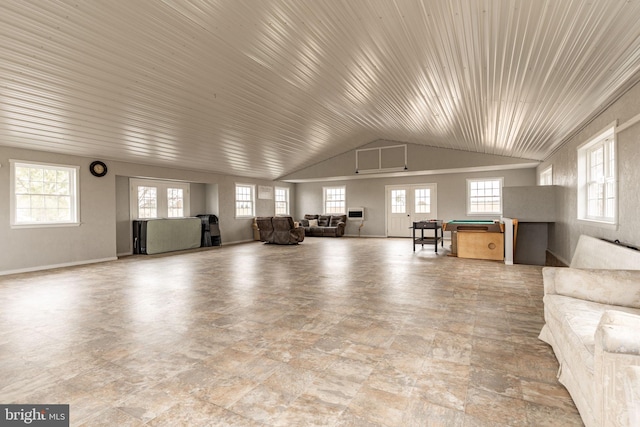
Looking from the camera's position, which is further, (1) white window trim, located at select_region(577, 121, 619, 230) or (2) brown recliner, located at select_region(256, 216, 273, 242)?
(2) brown recliner, located at select_region(256, 216, 273, 242)

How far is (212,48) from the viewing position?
13.0 ft

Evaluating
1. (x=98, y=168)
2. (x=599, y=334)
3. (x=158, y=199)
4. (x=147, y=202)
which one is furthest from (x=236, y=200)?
(x=599, y=334)

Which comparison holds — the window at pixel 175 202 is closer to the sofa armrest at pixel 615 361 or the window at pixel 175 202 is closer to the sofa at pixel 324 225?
the sofa at pixel 324 225

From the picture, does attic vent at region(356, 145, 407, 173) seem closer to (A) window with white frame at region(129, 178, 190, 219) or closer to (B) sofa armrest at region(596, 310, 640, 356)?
(A) window with white frame at region(129, 178, 190, 219)

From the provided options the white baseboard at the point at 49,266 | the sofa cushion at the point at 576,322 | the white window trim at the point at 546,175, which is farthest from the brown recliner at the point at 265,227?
the sofa cushion at the point at 576,322

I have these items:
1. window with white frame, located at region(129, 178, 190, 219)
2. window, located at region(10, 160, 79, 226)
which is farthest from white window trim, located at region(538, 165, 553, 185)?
window, located at region(10, 160, 79, 226)

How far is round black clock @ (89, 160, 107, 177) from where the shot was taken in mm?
6801

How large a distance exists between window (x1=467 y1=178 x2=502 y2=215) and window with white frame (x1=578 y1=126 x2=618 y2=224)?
17.0ft

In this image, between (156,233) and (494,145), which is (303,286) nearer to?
(156,233)

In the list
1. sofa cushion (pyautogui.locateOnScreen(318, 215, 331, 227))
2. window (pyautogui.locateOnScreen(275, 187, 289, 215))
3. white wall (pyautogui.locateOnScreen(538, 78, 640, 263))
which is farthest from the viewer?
window (pyautogui.locateOnScreen(275, 187, 289, 215))

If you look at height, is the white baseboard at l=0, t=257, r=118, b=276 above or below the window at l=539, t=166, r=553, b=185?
below

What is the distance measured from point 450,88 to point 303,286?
3.52 m

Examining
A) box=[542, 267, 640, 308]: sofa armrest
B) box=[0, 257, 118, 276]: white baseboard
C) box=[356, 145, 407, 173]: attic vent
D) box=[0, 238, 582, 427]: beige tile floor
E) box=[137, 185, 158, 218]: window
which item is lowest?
box=[0, 257, 118, 276]: white baseboard

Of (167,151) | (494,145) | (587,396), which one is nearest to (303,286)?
(587,396)
